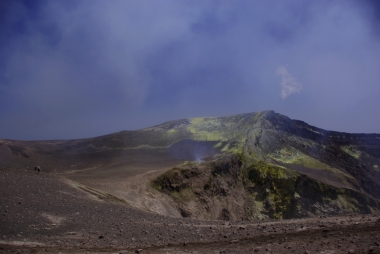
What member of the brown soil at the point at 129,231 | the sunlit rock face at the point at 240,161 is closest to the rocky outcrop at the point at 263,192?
the sunlit rock face at the point at 240,161

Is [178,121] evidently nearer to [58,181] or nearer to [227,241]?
[58,181]

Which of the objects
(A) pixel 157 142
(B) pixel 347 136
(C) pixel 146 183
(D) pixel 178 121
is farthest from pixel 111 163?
(B) pixel 347 136

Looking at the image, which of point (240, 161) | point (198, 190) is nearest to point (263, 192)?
point (240, 161)

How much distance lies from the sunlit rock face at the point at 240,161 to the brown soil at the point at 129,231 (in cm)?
1106

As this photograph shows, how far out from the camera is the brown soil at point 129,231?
28.5 ft

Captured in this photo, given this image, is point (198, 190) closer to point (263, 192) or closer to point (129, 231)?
point (263, 192)

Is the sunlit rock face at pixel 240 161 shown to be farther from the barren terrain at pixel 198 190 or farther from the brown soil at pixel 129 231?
the brown soil at pixel 129 231

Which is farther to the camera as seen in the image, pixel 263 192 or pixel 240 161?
pixel 240 161

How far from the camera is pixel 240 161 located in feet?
109

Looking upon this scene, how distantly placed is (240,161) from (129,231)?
23.0m

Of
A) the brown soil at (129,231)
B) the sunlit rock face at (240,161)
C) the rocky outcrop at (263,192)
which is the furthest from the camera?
the sunlit rock face at (240,161)

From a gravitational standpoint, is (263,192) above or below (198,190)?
below

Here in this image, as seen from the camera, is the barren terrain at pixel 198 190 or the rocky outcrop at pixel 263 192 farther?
the rocky outcrop at pixel 263 192

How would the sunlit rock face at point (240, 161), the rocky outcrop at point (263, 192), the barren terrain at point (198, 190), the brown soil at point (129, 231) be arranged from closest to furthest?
1. the brown soil at point (129, 231)
2. the barren terrain at point (198, 190)
3. the rocky outcrop at point (263, 192)
4. the sunlit rock face at point (240, 161)
